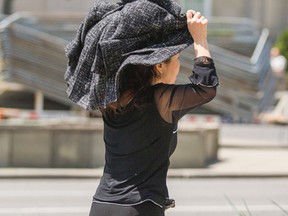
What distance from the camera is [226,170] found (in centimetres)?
1470

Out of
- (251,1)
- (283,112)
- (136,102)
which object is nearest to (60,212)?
(136,102)

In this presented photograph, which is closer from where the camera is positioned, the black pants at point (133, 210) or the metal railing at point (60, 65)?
the black pants at point (133, 210)

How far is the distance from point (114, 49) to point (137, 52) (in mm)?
94

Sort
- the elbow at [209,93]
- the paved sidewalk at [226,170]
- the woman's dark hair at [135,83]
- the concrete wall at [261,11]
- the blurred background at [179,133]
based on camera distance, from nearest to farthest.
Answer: the elbow at [209,93] → the woman's dark hair at [135,83] → the blurred background at [179,133] → the paved sidewalk at [226,170] → the concrete wall at [261,11]

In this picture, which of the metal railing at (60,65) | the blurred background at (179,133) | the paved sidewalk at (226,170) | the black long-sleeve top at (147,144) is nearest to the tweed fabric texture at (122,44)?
the black long-sleeve top at (147,144)

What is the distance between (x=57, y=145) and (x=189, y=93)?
1117cm

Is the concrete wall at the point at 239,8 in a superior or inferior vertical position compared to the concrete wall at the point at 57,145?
superior

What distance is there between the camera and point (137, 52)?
318cm

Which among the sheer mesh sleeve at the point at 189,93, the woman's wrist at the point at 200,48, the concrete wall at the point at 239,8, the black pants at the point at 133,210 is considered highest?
the concrete wall at the point at 239,8

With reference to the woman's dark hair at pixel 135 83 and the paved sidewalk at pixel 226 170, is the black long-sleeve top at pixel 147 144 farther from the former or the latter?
the paved sidewalk at pixel 226 170

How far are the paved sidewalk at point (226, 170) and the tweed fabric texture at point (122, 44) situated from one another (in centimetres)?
1033

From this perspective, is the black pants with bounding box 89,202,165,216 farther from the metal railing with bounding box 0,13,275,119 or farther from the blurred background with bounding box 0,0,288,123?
the metal railing with bounding box 0,13,275,119

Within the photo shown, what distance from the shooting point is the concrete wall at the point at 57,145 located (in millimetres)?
14109

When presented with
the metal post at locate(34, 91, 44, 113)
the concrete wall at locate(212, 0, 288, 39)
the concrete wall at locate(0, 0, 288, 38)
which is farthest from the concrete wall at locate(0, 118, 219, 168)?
the concrete wall at locate(212, 0, 288, 39)
